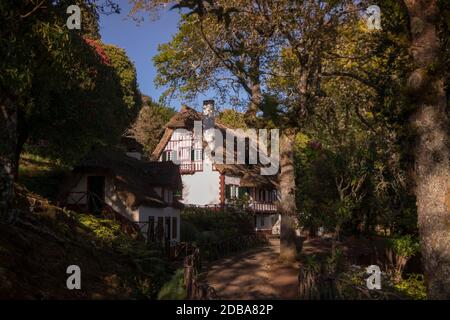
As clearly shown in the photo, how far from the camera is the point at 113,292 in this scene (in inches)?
534

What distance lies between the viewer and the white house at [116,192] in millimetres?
28094

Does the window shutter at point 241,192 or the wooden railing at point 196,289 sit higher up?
the window shutter at point 241,192

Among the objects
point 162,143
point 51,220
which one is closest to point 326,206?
point 51,220

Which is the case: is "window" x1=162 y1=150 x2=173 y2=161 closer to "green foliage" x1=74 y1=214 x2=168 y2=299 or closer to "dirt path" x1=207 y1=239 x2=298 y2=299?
"dirt path" x1=207 y1=239 x2=298 y2=299

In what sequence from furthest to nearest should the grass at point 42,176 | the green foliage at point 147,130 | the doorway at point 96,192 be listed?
the green foliage at point 147,130 < the grass at point 42,176 < the doorway at point 96,192

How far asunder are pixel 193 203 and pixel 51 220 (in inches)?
1113

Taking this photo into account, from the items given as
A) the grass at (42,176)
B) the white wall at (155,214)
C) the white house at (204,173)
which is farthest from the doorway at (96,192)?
the white house at (204,173)

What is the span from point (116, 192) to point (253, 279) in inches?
482

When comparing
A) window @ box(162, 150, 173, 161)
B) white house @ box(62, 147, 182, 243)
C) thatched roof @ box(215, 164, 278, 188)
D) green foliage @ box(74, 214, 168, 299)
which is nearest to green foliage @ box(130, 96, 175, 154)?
window @ box(162, 150, 173, 161)

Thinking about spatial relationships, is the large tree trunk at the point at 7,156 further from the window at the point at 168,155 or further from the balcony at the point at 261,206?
the balcony at the point at 261,206

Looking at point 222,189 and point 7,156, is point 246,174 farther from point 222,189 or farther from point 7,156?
point 7,156

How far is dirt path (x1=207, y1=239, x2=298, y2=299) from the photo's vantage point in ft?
53.0

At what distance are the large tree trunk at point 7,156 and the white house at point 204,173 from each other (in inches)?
1170
